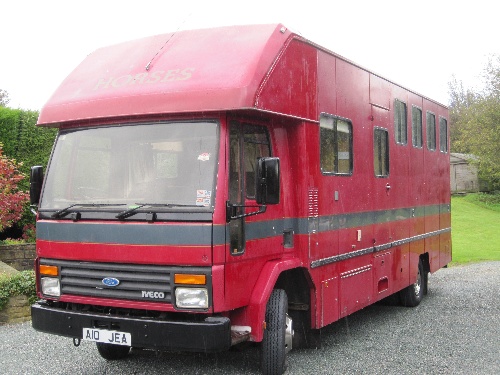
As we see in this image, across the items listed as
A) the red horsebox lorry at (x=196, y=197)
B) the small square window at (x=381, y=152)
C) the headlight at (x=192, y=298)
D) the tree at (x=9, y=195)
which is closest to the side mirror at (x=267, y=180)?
the red horsebox lorry at (x=196, y=197)

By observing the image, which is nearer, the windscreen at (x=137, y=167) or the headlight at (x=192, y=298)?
the headlight at (x=192, y=298)

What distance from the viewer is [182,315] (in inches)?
220

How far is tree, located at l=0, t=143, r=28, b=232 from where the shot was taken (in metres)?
12.2

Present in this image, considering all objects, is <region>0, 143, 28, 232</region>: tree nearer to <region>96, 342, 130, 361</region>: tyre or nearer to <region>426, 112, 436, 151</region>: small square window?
<region>96, 342, 130, 361</region>: tyre

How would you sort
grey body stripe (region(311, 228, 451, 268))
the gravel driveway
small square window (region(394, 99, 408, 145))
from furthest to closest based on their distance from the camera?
small square window (region(394, 99, 408, 145)) < grey body stripe (region(311, 228, 451, 268)) < the gravel driveway

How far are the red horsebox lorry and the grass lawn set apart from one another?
13.1m

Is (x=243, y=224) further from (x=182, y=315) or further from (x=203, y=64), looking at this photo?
(x=203, y=64)

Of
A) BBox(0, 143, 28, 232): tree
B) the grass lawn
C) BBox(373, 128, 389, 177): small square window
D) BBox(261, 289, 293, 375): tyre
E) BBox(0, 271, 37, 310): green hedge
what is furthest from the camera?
the grass lawn

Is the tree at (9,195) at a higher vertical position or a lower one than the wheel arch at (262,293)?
A: higher

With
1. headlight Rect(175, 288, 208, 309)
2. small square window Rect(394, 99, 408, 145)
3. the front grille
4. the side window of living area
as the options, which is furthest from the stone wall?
headlight Rect(175, 288, 208, 309)

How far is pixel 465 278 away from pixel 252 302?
9.95m

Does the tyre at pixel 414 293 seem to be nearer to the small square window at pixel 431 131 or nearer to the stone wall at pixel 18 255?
the small square window at pixel 431 131

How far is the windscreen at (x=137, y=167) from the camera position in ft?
18.4

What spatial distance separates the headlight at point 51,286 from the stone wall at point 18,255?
7248 millimetres
